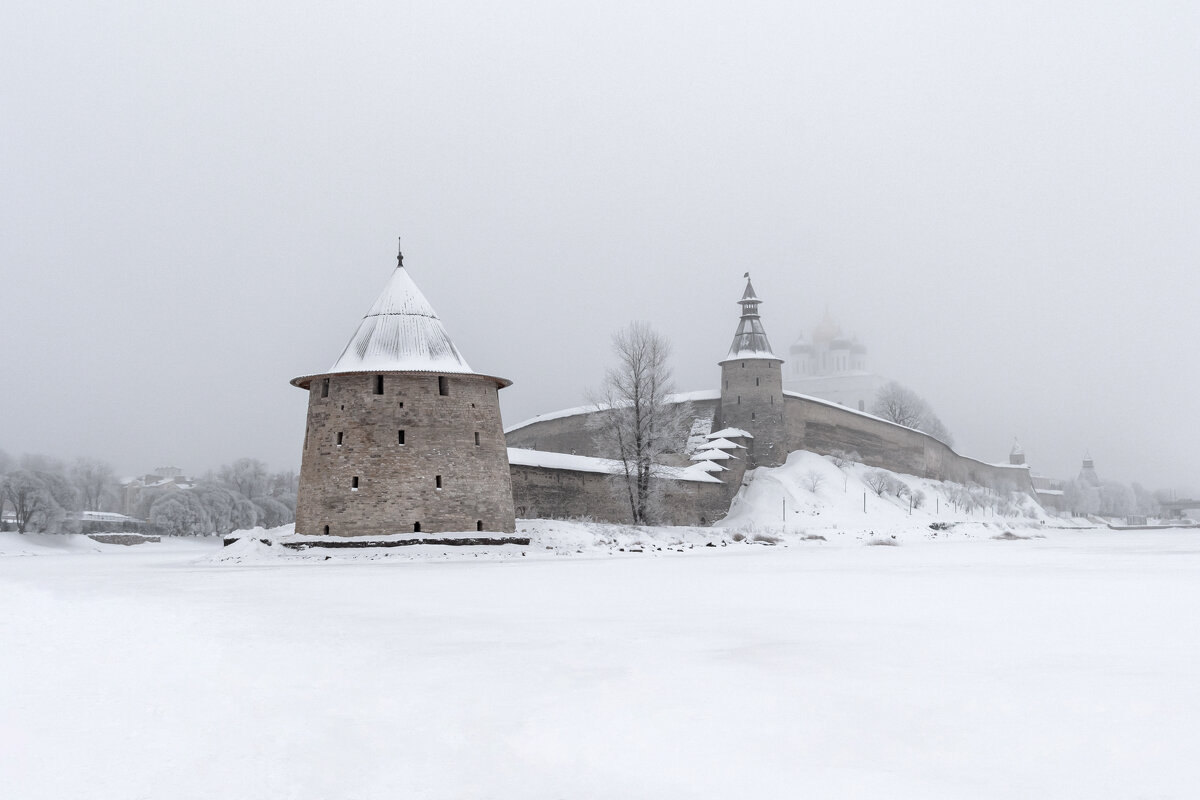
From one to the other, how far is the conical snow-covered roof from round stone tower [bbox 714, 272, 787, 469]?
25152 mm

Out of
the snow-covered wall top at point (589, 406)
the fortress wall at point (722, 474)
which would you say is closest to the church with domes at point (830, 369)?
the fortress wall at point (722, 474)

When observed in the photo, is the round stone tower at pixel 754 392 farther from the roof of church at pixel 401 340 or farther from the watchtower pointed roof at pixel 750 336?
the roof of church at pixel 401 340

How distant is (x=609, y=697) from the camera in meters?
4.92

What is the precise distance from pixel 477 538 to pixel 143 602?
12.8 meters

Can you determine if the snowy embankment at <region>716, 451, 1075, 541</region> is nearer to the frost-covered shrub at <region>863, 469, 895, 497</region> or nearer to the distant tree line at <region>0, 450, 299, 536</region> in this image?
the frost-covered shrub at <region>863, 469, 895, 497</region>

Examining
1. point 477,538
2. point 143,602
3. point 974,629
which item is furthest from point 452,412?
point 974,629

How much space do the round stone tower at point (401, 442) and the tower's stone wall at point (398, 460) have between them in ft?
0.07

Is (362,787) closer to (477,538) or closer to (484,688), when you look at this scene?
(484,688)

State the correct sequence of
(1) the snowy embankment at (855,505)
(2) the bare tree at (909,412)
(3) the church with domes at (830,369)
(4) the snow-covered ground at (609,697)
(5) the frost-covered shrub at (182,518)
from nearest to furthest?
(4) the snow-covered ground at (609,697), (1) the snowy embankment at (855,505), (5) the frost-covered shrub at (182,518), (2) the bare tree at (909,412), (3) the church with domes at (830,369)

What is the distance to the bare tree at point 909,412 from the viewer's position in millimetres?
65875

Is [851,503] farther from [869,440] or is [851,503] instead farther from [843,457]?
[869,440]

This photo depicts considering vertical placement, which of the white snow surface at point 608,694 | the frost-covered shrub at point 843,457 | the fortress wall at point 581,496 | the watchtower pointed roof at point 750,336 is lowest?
the white snow surface at point 608,694

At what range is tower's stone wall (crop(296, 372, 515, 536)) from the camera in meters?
22.8

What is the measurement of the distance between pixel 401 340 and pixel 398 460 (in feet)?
9.77
